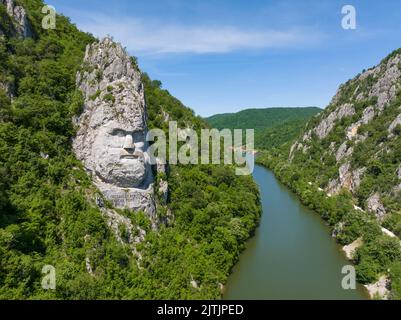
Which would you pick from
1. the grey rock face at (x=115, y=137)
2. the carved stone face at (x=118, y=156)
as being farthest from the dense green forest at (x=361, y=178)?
the carved stone face at (x=118, y=156)

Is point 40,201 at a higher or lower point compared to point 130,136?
lower

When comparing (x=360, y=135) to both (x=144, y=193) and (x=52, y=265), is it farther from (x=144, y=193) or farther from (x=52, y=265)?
(x=52, y=265)

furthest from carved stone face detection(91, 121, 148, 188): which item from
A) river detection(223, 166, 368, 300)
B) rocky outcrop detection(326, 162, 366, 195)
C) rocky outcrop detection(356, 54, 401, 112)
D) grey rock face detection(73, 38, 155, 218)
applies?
rocky outcrop detection(356, 54, 401, 112)

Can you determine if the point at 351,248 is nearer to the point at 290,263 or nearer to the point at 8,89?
the point at 290,263
